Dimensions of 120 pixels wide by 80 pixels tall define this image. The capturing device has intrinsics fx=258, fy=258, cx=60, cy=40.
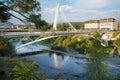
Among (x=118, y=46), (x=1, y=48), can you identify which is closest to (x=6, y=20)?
(x=1, y=48)

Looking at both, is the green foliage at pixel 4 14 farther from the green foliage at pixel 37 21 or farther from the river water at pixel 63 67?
the river water at pixel 63 67

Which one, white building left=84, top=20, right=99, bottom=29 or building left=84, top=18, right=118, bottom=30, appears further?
white building left=84, top=20, right=99, bottom=29

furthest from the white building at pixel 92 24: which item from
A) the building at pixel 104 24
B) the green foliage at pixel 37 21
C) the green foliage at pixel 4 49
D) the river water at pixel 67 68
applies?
the green foliage at pixel 37 21

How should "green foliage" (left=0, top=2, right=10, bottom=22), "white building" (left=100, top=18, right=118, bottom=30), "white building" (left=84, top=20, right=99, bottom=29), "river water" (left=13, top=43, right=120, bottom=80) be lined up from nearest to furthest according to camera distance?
"green foliage" (left=0, top=2, right=10, bottom=22), "river water" (left=13, top=43, right=120, bottom=80), "white building" (left=100, top=18, right=118, bottom=30), "white building" (left=84, top=20, right=99, bottom=29)

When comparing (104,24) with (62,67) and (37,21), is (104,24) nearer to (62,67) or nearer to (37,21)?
(62,67)

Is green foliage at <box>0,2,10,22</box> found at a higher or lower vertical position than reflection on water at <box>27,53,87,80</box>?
higher

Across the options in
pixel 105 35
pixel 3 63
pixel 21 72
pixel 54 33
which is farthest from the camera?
pixel 105 35

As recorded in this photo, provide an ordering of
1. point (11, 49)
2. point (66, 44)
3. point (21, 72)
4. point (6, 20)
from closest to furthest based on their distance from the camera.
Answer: point (21, 72)
point (6, 20)
point (11, 49)
point (66, 44)

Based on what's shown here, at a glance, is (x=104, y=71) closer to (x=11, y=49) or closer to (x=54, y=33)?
(x=11, y=49)

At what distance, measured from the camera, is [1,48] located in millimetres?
20672

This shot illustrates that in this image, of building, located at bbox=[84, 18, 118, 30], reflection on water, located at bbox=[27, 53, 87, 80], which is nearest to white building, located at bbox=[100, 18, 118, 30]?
building, located at bbox=[84, 18, 118, 30]

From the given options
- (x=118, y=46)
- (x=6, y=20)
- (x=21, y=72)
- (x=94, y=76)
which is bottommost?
(x=118, y=46)

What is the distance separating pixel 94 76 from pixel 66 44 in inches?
1399

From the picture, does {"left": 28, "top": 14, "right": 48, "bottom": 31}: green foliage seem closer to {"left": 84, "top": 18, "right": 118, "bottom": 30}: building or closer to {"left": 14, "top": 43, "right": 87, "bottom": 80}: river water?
{"left": 14, "top": 43, "right": 87, "bottom": 80}: river water
